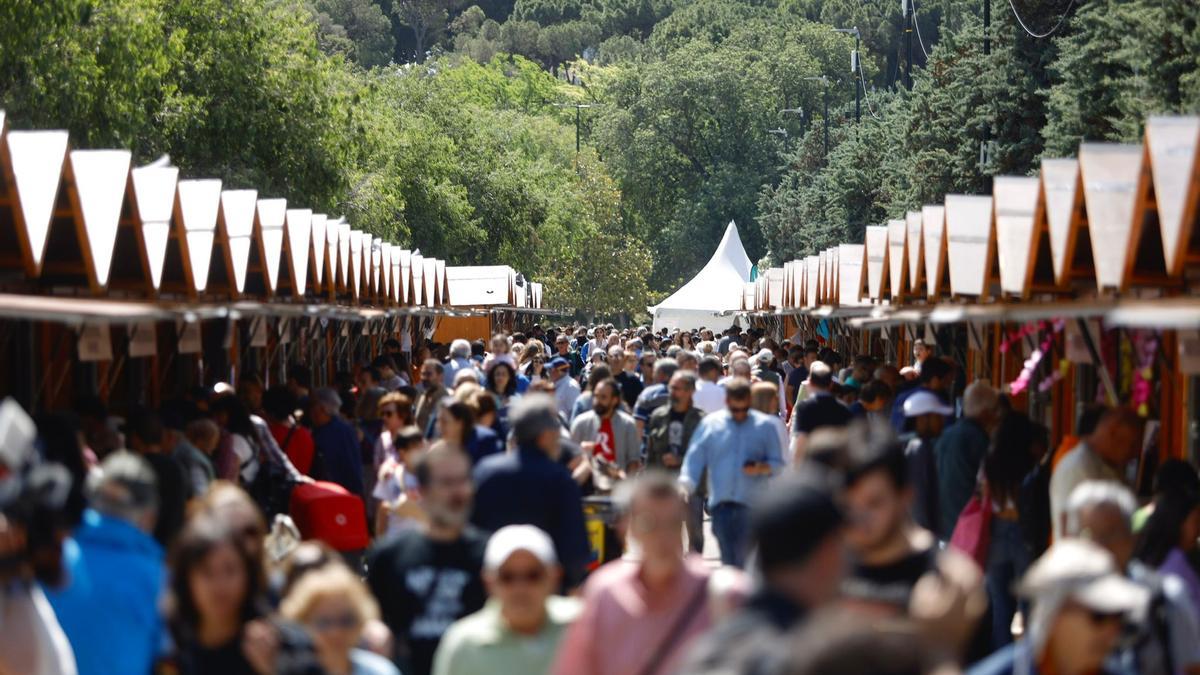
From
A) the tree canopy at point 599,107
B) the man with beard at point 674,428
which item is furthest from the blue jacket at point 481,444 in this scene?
the tree canopy at point 599,107

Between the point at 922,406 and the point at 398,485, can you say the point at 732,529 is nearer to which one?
the point at 922,406

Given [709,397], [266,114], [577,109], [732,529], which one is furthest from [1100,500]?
[577,109]

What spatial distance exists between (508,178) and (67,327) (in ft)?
183

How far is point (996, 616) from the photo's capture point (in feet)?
36.4

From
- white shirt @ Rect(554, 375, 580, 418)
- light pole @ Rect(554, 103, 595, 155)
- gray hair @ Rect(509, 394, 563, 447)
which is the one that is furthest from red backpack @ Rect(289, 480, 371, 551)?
light pole @ Rect(554, 103, 595, 155)

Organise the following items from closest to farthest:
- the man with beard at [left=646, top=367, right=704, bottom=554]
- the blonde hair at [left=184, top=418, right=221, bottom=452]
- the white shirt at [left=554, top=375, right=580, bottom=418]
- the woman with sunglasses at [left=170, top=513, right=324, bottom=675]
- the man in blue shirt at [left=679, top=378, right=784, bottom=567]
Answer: the woman with sunglasses at [left=170, top=513, right=324, bottom=675]
the blonde hair at [left=184, top=418, right=221, bottom=452]
the man in blue shirt at [left=679, top=378, right=784, bottom=567]
the man with beard at [left=646, top=367, right=704, bottom=554]
the white shirt at [left=554, top=375, right=580, bottom=418]

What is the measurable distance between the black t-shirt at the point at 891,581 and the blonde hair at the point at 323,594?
1.40m

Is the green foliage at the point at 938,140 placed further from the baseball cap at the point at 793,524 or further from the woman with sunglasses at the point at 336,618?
the baseball cap at the point at 793,524

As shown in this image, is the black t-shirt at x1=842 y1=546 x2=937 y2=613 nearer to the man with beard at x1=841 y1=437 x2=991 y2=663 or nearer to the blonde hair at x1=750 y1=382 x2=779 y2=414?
the man with beard at x1=841 y1=437 x2=991 y2=663

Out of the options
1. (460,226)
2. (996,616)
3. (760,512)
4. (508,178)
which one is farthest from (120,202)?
(508,178)

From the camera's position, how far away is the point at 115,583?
681cm

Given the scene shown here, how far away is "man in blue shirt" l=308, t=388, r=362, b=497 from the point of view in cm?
1345

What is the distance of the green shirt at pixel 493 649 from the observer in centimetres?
606

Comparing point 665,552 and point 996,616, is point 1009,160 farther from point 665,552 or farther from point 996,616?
point 665,552
